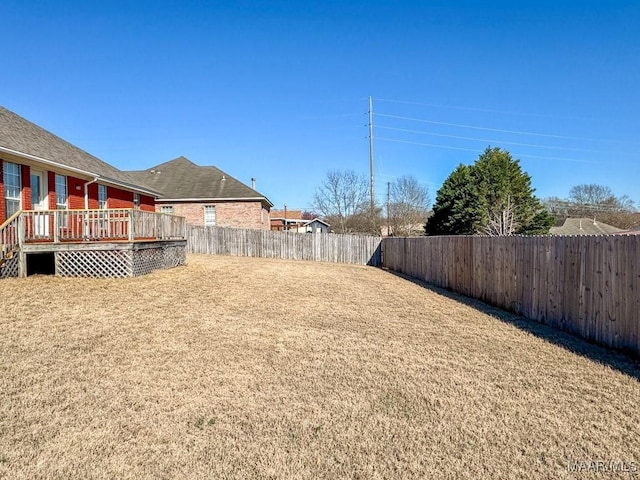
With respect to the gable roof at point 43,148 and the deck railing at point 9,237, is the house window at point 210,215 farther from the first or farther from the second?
the deck railing at point 9,237

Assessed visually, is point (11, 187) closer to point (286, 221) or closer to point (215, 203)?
point (215, 203)

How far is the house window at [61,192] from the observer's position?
473 inches

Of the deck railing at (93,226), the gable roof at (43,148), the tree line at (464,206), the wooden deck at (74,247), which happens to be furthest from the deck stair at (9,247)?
the tree line at (464,206)

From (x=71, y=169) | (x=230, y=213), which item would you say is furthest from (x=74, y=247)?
(x=230, y=213)

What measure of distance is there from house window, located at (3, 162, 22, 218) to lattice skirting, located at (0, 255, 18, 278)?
1960mm

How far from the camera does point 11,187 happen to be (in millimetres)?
9969

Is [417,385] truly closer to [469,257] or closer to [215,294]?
[215,294]

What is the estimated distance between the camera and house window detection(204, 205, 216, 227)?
76.5 ft

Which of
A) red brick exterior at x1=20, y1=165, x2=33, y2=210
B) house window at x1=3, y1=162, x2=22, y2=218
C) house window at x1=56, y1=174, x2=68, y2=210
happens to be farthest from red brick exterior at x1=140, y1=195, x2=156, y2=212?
house window at x1=3, y1=162, x2=22, y2=218

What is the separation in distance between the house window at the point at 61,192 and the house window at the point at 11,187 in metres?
1.78

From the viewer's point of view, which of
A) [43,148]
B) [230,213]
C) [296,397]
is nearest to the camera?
[296,397]

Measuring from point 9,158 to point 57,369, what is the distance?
29.3ft

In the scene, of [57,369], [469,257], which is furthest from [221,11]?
[57,369]

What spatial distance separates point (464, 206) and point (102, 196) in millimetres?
22154
